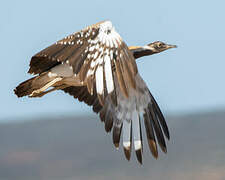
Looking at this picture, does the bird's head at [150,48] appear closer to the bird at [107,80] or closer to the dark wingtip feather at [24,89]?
the bird at [107,80]

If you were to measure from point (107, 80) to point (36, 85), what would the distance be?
2.08m

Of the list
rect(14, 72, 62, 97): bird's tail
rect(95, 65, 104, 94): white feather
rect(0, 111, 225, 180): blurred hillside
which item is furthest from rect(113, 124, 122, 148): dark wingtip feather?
rect(0, 111, 225, 180): blurred hillside

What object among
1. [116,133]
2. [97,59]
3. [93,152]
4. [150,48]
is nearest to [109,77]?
[97,59]

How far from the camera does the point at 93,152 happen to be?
4053 centimetres

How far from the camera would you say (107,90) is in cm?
1138

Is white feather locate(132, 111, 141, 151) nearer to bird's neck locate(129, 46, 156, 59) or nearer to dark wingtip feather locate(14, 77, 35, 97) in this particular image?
bird's neck locate(129, 46, 156, 59)

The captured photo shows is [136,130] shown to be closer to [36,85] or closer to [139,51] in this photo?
[139,51]

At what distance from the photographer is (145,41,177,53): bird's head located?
14.1 metres

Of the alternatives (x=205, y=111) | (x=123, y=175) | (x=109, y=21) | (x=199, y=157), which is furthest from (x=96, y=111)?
(x=205, y=111)

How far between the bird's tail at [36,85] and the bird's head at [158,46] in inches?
66.8

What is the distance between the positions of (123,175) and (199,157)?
3919 millimetres

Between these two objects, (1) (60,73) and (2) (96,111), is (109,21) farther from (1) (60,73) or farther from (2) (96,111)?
(2) (96,111)

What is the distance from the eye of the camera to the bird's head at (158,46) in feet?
46.3

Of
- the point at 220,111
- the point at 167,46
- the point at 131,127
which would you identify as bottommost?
the point at 220,111
